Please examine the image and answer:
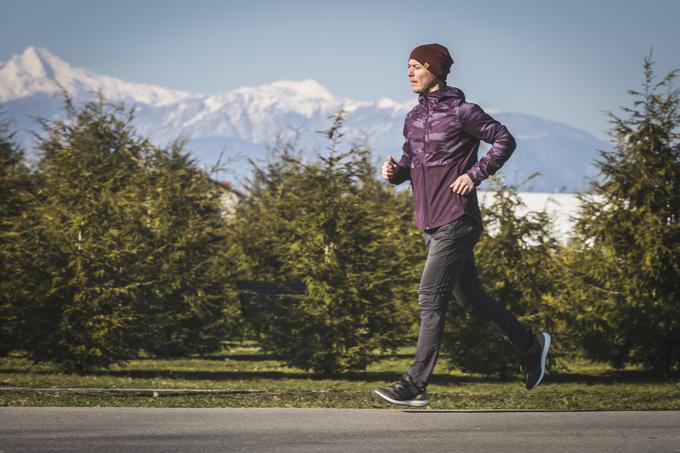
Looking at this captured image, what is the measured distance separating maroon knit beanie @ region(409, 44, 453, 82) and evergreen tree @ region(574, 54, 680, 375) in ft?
27.9

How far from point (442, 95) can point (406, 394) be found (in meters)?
1.91

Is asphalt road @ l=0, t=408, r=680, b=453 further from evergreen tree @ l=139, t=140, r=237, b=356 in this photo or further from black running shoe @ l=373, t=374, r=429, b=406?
evergreen tree @ l=139, t=140, r=237, b=356

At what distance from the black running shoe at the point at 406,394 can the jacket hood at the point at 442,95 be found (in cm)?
178

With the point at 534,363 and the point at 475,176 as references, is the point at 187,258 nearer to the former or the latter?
the point at 534,363

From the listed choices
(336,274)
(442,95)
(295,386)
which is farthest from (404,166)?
(336,274)

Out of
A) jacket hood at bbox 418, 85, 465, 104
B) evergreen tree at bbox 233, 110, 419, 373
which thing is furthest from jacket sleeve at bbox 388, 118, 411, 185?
evergreen tree at bbox 233, 110, 419, 373

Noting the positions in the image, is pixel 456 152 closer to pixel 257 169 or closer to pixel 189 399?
pixel 189 399

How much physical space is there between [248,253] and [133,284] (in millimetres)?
9557

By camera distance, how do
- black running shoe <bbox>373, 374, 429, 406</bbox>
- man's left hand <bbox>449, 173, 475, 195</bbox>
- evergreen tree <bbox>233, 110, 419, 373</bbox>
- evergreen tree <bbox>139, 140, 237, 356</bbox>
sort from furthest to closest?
1. evergreen tree <bbox>139, 140, 237, 356</bbox>
2. evergreen tree <bbox>233, 110, 419, 373</bbox>
3. black running shoe <bbox>373, 374, 429, 406</bbox>
4. man's left hand <bbox>449, 173, 475, 195</bbox>

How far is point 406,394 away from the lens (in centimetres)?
578

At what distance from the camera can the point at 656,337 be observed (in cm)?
1401

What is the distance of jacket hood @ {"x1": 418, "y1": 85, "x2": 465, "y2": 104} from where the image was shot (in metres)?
5.94

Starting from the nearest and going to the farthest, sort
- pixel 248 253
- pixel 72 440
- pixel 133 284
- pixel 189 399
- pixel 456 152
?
pixel 72 440, pixel 456 152, pixel 189 399, pixel 133 284, pixel 248 253

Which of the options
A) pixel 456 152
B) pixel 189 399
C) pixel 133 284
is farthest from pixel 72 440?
pixel 133 284
